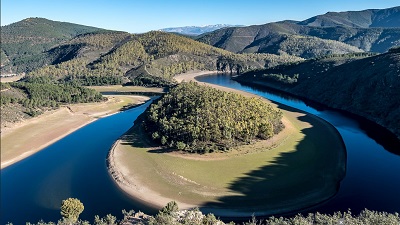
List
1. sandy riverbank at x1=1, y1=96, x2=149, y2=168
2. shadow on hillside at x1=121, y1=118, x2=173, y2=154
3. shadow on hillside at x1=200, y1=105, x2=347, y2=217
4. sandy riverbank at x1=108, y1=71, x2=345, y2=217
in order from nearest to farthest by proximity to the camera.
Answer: shadow on hillside at x1=200, y1=105, x2=347, y2=217 < sandy riverbank at x1=108, y1=71, x2=345, y2=217 < sandy riverbank at x1=1, y1=96, x2=149, y2=168 < shadow on hillside at x1=121, y1=118, x2=173, y2=154

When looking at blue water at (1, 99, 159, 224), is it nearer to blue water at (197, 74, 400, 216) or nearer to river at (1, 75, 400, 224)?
river at (1, 75, 400, 224)

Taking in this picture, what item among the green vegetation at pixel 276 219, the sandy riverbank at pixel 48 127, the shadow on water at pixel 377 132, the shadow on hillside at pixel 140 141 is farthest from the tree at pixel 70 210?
the shadow on water at pixel 377 132

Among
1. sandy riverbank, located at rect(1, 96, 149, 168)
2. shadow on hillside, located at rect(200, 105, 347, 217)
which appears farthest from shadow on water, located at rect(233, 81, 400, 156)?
sandy riverbank, located at rect(1, 96, 149, 168)

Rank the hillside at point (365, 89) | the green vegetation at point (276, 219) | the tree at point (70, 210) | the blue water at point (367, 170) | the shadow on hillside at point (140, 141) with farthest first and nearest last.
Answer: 1. the hillside at point (365, 89)
2. the shadow on hillside at point (140, 141)
3. the blue water at point (367, 170)
4. the tree at point (70, 210)
5. the green vegetation at point (276, 219)

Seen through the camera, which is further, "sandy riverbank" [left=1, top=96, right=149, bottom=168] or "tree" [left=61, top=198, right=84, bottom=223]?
"sandy riverbank" [left=1, top=96, right=149, bottom=168]

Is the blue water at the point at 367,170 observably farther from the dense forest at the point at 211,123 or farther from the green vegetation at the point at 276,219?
the dense forest at the point at 211,123

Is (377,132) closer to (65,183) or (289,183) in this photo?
(289,183)

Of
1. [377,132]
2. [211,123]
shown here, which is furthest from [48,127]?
[377,132]
